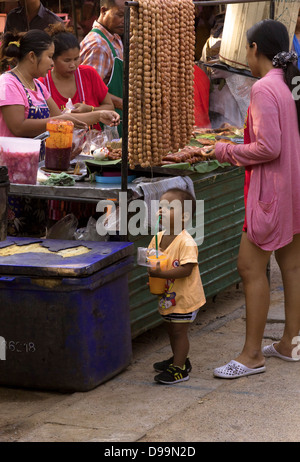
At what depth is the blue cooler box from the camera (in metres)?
4.55

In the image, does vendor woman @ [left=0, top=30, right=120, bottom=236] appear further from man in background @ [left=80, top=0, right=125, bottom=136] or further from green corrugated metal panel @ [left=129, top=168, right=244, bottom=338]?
man in background @ [left=80, top=0, right=125, bottom=136]

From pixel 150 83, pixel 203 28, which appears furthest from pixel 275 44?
pixel 203 28

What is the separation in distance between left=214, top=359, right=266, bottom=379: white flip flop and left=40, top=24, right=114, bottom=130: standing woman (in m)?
2.23

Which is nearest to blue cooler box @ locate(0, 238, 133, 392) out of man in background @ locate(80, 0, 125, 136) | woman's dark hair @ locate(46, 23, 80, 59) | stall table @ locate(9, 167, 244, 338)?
stall table @ locate(9, 167, 244, 338)

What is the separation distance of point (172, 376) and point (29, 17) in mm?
5093

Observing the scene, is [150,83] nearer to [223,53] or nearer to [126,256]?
[126,256]

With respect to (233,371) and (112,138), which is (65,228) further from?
(233,371)

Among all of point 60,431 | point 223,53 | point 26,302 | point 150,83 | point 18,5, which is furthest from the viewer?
point 18,5

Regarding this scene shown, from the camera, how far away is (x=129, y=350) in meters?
5.14

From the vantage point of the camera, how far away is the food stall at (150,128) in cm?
489

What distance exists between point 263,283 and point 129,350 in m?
0.93

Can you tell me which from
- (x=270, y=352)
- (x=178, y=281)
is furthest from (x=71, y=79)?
(x=270, y=352)

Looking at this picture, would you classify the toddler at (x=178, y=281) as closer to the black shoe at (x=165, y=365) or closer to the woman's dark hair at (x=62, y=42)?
the black shoe at (x=165, y=365)

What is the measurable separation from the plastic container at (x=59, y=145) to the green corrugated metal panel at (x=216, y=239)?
2.46 feet
